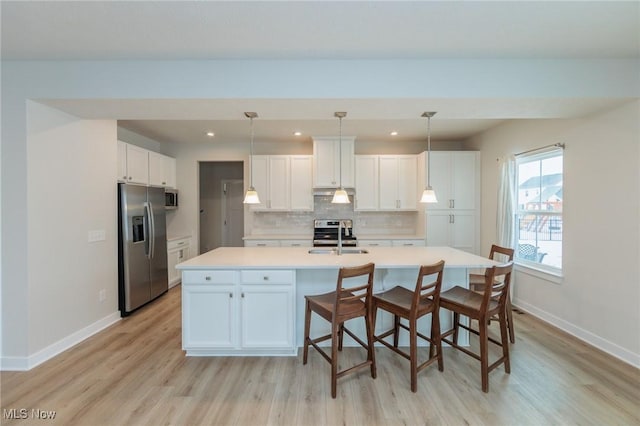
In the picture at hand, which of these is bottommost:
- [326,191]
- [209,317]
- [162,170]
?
[209,317]

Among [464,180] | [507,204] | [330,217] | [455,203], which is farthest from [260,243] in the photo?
[507,204]

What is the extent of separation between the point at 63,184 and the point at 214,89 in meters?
1.78

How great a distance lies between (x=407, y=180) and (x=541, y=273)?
2.27 metres

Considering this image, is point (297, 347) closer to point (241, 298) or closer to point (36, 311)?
point (241, 298)

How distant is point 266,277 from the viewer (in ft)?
8.13

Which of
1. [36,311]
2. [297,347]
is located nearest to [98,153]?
[36,311]

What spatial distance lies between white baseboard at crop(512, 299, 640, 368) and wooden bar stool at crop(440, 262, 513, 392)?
1.11 meters

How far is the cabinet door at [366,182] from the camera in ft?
15.9

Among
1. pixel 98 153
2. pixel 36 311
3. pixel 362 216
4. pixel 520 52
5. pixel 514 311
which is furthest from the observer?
pixel 362 216

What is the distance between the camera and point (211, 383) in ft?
7.17

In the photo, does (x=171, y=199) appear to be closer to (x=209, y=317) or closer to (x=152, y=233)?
(x=152, y=233)

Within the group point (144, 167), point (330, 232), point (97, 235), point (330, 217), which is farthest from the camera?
point (330, 217)

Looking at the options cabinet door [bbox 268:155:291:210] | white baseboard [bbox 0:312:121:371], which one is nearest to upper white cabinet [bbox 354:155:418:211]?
cabinet door [bbox 268:155:291:210]

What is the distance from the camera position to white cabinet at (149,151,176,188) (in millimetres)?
4422
